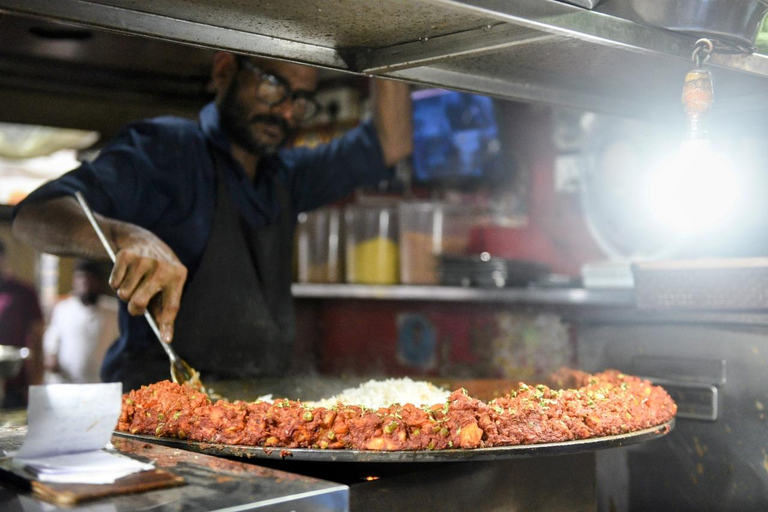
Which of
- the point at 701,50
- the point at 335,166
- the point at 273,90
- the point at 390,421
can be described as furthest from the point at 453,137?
the point at 390,421

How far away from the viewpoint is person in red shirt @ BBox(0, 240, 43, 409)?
5.77 m

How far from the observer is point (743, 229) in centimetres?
292

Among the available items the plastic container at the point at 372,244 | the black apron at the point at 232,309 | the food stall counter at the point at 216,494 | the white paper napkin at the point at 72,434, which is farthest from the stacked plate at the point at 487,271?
the white paper napkin at the point at 72,434

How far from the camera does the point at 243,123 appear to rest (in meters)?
2.72

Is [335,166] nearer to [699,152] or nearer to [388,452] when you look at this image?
[699,152]

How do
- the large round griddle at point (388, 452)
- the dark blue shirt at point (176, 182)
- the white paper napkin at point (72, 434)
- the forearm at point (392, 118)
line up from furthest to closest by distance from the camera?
the forearm at point (392, 118) < the dark blue shirt at point (176, 182) < the large round griddle at point (388, 452) < the white paper napkin at point (72, 434)

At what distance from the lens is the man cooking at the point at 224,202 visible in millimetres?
2506

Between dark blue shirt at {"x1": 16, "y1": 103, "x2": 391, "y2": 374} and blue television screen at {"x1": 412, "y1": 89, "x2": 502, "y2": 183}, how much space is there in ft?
3.34

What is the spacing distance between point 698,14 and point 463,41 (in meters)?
0.45

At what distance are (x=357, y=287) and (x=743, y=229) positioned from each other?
78.8 inches

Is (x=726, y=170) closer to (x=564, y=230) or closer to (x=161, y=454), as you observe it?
(x=161, y=454)

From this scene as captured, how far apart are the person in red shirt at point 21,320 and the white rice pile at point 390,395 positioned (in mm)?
4453

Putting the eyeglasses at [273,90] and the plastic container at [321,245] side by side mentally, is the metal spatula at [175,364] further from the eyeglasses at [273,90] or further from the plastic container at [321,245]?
the plastic container at [321,245]

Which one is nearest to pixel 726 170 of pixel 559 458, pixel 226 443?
pixel 559 458
